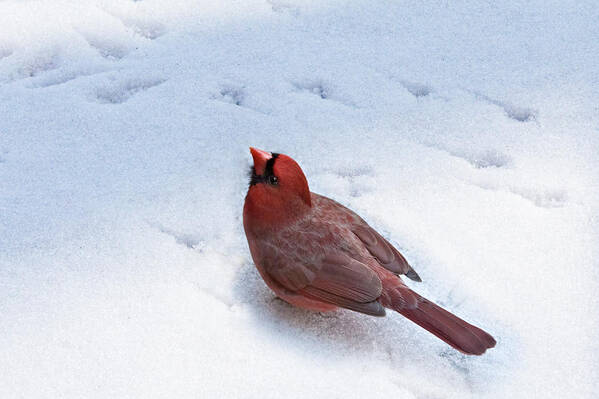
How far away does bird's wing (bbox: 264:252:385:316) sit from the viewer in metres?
1.99

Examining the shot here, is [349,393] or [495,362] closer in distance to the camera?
[349,393]

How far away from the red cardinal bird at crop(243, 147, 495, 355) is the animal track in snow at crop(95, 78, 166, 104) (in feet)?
3.61

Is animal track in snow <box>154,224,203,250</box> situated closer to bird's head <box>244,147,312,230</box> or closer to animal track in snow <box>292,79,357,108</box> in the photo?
bird's head <box>244,147,312,230</box>

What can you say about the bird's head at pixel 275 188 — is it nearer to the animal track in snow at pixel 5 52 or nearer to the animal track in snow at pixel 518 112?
the animal track in snow at pixel 518 112

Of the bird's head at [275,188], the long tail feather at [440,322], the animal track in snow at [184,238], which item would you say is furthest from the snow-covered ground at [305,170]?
the bird's head at [275,188]

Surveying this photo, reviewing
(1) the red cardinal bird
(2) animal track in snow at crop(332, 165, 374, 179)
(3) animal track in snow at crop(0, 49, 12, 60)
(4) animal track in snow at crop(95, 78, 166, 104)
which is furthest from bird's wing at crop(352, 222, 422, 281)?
(3) animal track in snow at crop(0, 49, 12, 60)

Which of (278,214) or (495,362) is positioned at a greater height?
(278,214)

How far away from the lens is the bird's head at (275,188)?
2.04m

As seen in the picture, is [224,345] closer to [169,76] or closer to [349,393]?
[349,393]

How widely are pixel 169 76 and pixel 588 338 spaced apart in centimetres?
199

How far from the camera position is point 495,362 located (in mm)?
2027

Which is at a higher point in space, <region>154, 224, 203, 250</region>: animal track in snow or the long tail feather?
the long tail feather

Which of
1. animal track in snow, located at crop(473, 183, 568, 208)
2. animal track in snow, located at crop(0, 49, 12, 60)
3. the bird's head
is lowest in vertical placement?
animal track in snow, located at crop(0, 49, 12, 60)

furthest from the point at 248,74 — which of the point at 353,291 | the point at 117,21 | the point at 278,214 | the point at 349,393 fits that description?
the point at 349,393
